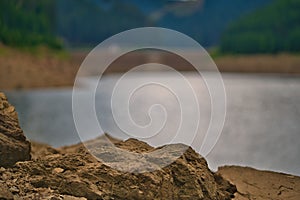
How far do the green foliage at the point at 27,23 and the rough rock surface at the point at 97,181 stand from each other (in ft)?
123

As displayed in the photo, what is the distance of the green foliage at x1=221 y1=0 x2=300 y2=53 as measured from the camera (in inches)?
2381

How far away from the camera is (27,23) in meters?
50.4

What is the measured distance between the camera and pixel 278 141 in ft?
38.8

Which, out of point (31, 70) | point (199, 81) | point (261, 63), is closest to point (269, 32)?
point (261, 63)

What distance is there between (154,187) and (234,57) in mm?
59643

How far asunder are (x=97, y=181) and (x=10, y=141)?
65.8 inches

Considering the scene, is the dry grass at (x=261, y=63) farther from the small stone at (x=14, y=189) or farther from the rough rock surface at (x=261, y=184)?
the small stone at (x=14, y=189)

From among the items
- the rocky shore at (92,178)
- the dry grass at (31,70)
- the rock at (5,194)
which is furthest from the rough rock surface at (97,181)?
the dry grass at (31,70)

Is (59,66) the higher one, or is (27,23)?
(27,23)

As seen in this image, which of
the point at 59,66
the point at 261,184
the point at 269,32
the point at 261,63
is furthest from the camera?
the point at 269,32

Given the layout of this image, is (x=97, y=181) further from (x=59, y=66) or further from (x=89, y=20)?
(x=89, y=20)

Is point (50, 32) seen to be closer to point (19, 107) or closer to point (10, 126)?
point (19, 107)

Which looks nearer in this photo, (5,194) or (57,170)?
(5,194)

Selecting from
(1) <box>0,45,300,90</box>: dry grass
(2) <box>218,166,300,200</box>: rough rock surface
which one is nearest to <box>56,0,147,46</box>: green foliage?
(1) <box>0,45,300,90</box>: dry grass
